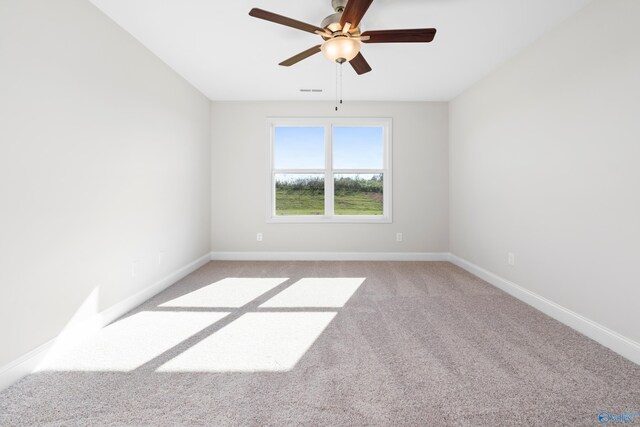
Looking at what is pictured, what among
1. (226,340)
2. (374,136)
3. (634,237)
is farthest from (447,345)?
(374,136)

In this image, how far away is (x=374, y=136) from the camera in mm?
4852

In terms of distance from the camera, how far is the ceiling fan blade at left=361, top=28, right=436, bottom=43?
6.88 ft

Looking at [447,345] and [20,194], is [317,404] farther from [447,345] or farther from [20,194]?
[20,194]

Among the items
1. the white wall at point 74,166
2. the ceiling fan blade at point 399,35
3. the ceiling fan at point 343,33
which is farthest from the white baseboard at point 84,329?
the ceiling fan blade at point 399,35

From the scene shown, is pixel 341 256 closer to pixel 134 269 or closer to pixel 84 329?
pixel 134 269

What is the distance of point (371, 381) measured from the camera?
5.43 feet

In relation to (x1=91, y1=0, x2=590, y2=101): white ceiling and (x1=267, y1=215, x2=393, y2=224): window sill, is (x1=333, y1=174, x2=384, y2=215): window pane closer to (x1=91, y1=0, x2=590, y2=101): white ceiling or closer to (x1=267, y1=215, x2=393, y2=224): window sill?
(x1=267, y1=215, x2=393, y2=224): window sill

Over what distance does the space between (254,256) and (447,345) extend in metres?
3.28

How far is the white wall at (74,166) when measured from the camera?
1683 mm

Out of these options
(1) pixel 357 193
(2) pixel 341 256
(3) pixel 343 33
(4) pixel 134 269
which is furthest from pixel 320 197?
(3) pixel 343 33

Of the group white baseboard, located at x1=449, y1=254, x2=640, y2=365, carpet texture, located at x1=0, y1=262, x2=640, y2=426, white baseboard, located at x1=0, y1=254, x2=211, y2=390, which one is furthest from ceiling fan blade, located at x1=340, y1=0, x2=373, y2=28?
white baseboard, located at x1=0, y1=254, x2=211, y2=390

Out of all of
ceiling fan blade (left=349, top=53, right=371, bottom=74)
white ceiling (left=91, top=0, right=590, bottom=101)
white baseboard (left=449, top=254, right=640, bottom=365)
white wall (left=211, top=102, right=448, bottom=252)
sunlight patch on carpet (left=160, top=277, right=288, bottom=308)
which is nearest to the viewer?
white baseboard (left=449, top=254, right=640, bottom=365)

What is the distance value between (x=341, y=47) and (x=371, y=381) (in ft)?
7.15

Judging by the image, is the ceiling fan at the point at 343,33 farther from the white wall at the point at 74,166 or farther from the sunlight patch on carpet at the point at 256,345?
the sunlight patch on carpet at the point at 256,345
